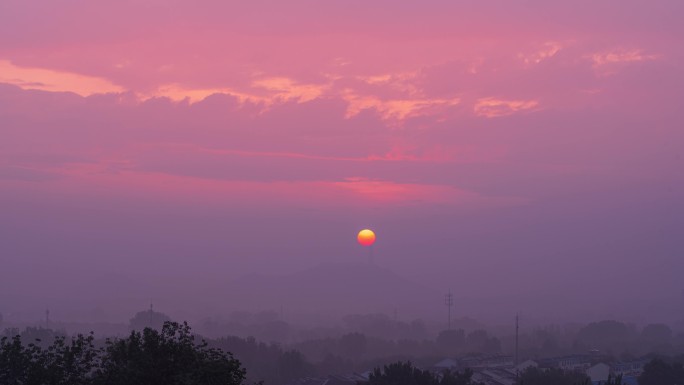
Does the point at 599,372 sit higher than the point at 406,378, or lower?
lower

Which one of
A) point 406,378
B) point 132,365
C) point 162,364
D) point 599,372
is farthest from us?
point 599,372

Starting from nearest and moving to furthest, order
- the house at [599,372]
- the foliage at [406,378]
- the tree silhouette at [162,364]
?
the tree silhouette at [162,364], the foliage at [406,378], the house at [599,372]

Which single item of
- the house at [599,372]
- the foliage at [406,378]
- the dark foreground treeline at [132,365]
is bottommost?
the house at [599,372]

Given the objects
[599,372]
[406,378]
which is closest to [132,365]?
[406,378]

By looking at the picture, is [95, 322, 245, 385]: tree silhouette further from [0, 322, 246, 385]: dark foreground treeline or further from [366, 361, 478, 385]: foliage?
[366, 361, 478, 385]: foliage

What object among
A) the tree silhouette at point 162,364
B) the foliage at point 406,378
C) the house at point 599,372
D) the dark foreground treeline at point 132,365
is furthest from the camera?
the house at point 599,372

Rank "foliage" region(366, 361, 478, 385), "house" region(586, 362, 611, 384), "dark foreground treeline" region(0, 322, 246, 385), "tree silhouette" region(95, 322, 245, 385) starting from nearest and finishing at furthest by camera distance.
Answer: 1. "tree silhouette" region(95, 322, 245, 385)
2. "dark foreground treeline" region(0, 322, 246, 385)
3. "foliage" region(366, 361, 478, 385)
4. "house" region(586, 362, 611, 384)

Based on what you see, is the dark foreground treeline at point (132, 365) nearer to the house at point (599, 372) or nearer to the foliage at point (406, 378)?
the foliage at point (406, 378)

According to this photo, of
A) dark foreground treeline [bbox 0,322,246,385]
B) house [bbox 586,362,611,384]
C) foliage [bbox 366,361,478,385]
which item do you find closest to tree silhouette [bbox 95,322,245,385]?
dark foreground treeline [bbox 0,322,246,385]

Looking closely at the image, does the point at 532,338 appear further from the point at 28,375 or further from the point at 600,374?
the point at 28,375

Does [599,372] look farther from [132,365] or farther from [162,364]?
[132,365]

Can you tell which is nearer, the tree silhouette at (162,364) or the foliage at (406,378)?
the tree silhouette at (162,364)

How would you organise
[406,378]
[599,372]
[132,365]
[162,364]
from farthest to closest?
[599,372] → [406,378] → [162,364] → [132,365]

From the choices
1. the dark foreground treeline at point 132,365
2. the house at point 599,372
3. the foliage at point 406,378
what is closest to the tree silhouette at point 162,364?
the dark foreground treeline at point 132,365
